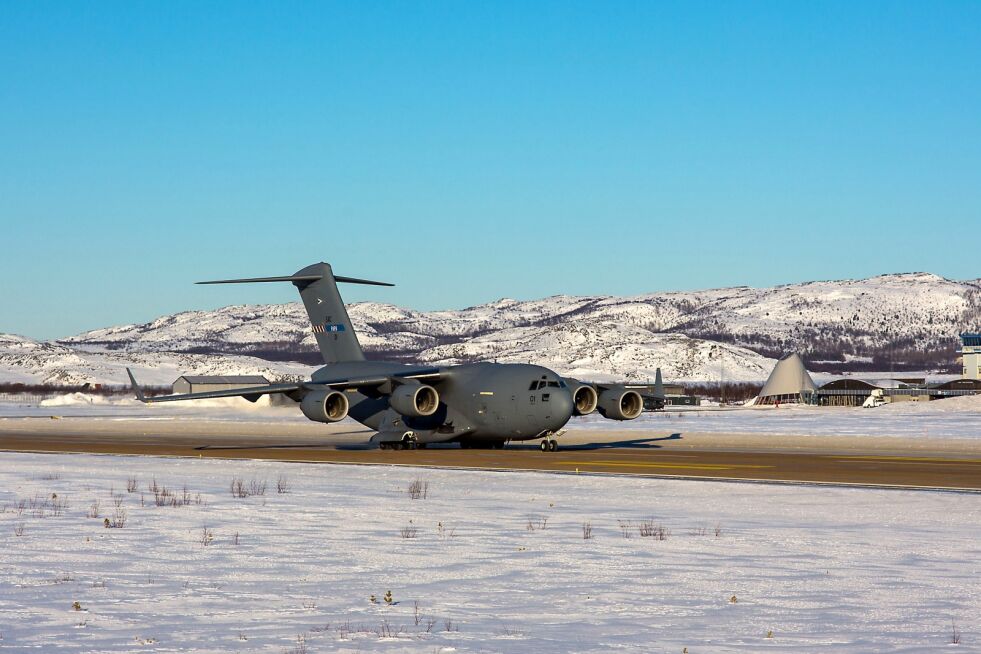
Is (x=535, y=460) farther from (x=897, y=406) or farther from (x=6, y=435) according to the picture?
(x=897, y=406)

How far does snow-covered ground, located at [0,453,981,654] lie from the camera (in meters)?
9.62

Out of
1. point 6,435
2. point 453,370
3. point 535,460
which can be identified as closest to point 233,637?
point 535,460

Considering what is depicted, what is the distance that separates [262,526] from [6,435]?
4063cm

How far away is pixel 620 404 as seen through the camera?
39312 millimetres

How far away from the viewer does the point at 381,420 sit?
135ft

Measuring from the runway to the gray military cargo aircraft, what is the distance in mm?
787

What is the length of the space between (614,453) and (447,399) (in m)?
5.76

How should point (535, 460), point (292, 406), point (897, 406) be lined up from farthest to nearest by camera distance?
point (292, 406) → point (897, 406) → point (535, 460)

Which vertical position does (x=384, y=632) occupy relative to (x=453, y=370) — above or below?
below

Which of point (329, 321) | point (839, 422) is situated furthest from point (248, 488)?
point (839, 422)

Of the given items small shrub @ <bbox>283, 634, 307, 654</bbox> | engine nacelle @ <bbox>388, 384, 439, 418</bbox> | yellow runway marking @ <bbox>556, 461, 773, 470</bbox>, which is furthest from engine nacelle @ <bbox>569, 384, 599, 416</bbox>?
small shrub @ <bbox>283, 634, 307, 654</bbox>

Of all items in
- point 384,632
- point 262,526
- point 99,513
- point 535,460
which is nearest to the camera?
point 384,632

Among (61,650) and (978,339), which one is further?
(978,339)

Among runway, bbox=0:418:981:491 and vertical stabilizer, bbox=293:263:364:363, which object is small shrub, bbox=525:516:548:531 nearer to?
runway, bbox=0:418:981:491
